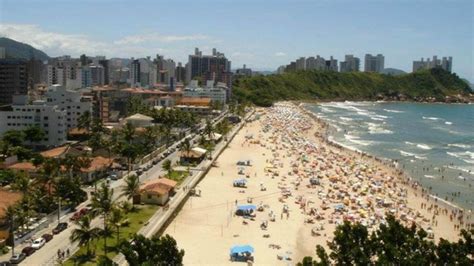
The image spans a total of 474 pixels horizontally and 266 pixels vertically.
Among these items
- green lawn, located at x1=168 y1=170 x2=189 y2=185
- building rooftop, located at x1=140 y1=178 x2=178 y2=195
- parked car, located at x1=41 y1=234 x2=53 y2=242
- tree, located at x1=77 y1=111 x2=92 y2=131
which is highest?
tree, located at x1=77 y1=111 x2=92 y2=131

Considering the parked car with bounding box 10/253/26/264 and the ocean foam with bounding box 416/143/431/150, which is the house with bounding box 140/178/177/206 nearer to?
the parked car with bounding box 10/253/26/264

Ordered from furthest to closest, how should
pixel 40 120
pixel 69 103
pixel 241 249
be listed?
pixel 69 103 < pixel 40 120 < pixel 241 249

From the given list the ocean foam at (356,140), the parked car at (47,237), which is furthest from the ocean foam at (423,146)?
the parked car at (47,237)

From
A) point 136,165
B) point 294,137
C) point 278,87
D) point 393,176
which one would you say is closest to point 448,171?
point 393,176

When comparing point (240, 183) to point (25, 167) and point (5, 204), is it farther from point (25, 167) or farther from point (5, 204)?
point (5, 204)

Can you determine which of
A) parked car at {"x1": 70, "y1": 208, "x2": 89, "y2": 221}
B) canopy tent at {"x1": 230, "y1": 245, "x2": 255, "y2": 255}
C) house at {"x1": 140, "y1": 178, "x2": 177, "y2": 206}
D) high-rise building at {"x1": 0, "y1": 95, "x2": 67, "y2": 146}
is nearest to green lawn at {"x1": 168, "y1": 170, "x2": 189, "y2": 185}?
house at {"x1": 140, "y1": 178, "x2": 177, "y2": 206}

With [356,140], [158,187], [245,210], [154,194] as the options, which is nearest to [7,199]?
[154,194]

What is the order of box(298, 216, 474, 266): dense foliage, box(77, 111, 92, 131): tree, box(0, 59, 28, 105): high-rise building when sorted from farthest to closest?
box(0, 59, 28, 105): high-rise building
box(77, 111, 92, 131): tree
box(298, 216, 474, 266): dense foliage

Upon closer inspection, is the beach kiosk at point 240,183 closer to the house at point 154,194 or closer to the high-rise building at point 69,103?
the house at point 154,194
